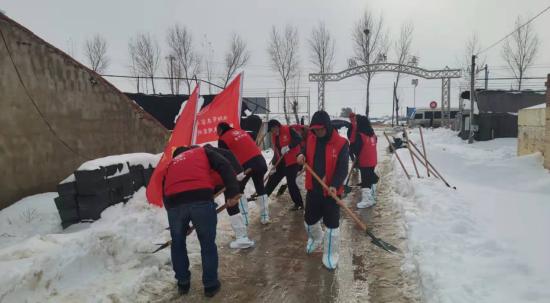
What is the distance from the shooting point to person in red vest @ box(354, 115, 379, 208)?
26.2 ft

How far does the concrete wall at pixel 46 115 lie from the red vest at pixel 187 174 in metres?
4.77

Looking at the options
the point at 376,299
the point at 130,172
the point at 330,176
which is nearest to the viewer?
the point at 376,299

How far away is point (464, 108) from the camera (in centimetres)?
2586

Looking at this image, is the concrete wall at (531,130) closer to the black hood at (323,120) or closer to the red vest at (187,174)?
the black hood at (323,120)

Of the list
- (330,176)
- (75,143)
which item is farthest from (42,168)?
(330,176)

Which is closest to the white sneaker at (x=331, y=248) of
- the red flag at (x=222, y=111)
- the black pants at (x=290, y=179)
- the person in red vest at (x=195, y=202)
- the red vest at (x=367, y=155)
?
the person in red vest at (x=195, y=202)

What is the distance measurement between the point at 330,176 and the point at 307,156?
46 cm

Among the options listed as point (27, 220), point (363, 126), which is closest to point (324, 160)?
point (363, 126)

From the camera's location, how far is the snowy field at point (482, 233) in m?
3.78

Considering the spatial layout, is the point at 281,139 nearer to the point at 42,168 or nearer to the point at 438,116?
the point at 42,168

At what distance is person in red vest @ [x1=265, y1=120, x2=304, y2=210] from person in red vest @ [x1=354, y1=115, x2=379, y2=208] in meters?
1.22

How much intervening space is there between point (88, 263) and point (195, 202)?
1.51 meters

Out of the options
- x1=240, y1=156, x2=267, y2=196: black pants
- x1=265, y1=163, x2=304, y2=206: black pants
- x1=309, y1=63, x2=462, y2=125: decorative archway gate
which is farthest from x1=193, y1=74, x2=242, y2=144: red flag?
x1=309, y1=63, x2=462, y2=125: decorative archway gate

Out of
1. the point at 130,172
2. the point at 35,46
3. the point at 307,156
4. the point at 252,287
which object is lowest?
the point at 252,287
